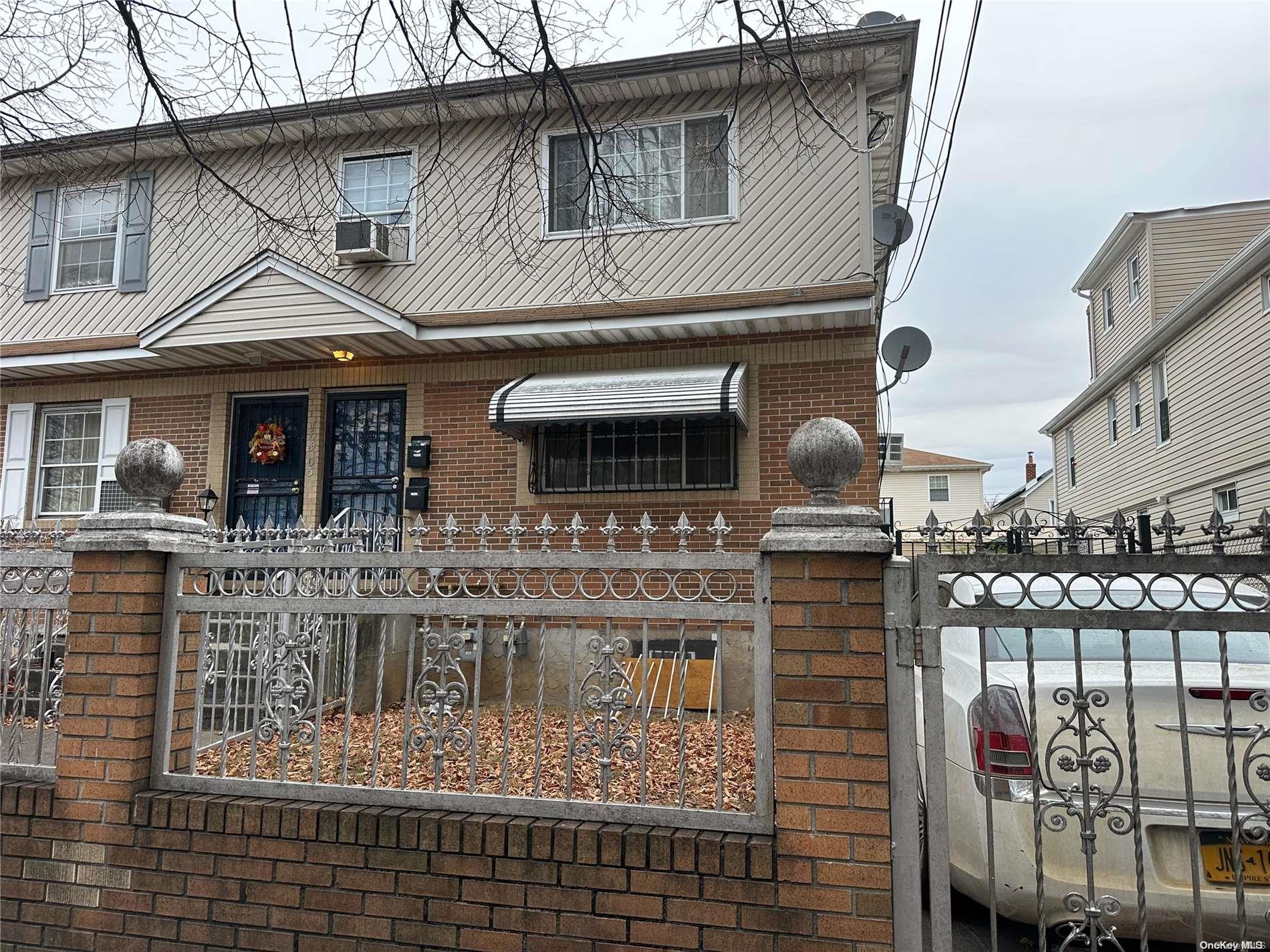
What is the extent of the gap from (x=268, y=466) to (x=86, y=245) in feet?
13.3

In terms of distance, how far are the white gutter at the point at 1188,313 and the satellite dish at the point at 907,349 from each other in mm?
6827

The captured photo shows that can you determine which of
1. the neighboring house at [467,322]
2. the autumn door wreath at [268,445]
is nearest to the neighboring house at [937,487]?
the neighboring house at [467,322]

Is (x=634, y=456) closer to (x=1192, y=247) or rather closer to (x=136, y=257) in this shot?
(x=136, y=257)

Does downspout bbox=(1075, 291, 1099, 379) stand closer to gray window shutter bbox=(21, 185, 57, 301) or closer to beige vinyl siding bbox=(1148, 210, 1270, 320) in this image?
beige vinyl siding bbox=(1148, 210, 1270, 320)

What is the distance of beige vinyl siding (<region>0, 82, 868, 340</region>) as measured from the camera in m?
7.95

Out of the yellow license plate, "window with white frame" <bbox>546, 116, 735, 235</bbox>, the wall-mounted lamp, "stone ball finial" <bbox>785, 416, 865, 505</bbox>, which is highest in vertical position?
"window with white frame" <bbox>546, 116, 735, 235</bbox>

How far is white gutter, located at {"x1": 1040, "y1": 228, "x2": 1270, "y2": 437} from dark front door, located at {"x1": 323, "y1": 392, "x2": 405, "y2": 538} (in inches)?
474

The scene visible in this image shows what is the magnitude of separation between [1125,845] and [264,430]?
30.0 ft

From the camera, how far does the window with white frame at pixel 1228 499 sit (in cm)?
1262

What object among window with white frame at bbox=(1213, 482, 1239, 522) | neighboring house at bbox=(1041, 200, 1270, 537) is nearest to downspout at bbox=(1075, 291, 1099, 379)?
neighboring house at bbox=(1041, 200, 1270, 537)

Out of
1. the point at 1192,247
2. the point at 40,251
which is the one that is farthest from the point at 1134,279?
the point at 40,251

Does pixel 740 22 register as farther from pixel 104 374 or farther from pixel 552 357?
pixel 104 374

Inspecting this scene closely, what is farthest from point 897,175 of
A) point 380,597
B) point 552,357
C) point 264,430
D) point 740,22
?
point 380,597

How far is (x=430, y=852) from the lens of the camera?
2701 millimetres
